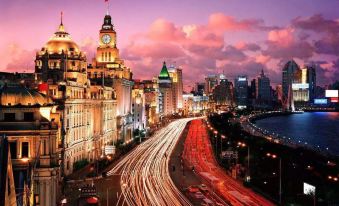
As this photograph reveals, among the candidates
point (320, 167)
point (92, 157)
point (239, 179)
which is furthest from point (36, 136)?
point (320, 167)

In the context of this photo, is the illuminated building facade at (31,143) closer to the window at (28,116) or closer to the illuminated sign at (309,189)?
the window at (28,116)

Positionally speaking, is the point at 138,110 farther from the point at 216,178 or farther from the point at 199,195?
the point at 199,195

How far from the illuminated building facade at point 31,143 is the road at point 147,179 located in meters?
7.40

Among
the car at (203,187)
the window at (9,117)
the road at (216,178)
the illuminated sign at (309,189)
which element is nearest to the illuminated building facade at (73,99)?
the window at (9,117)

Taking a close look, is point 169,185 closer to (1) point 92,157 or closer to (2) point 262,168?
(2) point 262,168

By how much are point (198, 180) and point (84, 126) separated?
833 inches

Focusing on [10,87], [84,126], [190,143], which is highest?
[10,87]

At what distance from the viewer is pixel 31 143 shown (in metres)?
39.5

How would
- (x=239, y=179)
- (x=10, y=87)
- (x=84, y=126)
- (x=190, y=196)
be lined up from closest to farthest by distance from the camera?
1. (x=10, y=87)
2. (x=190, y=196)
3. (x=239, y=179)
4. (x=84, y=126)

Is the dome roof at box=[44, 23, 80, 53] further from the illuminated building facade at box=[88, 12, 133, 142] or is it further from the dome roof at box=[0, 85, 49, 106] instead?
the dome roof at box=[0, 85, 49, 106]

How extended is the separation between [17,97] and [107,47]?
59345 mm

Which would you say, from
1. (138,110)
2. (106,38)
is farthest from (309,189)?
(138,110)

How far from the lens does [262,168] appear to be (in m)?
61.1

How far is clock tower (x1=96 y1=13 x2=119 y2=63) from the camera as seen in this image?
99.8m
